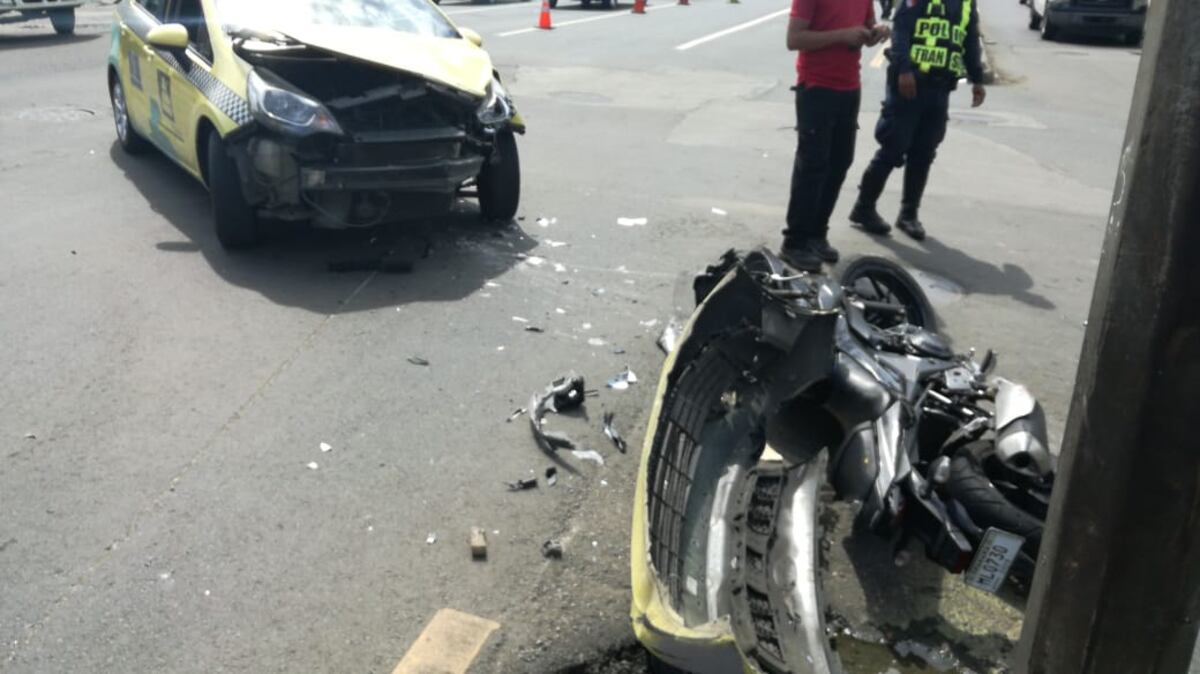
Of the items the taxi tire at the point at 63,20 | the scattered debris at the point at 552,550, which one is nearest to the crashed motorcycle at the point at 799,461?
the scattered debris at the point at 552,550

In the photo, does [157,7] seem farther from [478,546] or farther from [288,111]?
[478,546]

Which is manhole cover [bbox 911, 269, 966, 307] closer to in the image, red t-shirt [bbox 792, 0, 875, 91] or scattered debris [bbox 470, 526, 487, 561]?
red t-shirt [bbox 792, 0, 875, 91]

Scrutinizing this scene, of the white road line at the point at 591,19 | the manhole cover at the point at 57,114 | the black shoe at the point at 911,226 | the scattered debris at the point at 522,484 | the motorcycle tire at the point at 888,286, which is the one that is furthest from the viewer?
the white road line at the point at 591,19

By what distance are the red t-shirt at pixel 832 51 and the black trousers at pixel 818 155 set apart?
65mm

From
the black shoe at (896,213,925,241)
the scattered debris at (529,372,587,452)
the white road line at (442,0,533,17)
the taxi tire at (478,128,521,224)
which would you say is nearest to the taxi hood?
the taxi tire at (478,128,521,224)

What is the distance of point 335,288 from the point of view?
646 centimetres

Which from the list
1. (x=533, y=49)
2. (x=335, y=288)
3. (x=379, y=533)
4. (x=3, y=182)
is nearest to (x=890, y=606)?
(x=379, y=533)

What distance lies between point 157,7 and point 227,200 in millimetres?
2529

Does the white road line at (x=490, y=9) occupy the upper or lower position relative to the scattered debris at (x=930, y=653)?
lower

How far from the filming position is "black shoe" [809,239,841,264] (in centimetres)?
697

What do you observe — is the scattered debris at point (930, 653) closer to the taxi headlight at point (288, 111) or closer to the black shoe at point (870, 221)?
the taxi headlight at point (288, 111)

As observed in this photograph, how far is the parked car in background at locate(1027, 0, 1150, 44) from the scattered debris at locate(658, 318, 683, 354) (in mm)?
20780

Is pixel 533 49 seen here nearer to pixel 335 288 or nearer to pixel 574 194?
pixel 574 194

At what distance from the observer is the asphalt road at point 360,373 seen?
3566 mm
